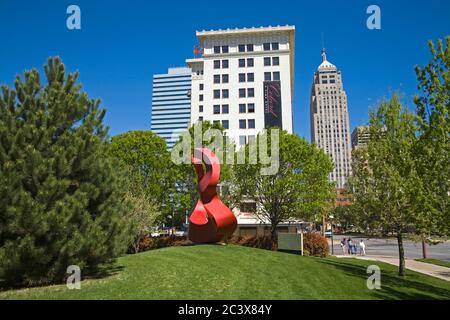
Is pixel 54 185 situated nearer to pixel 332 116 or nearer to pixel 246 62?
pixel 246 62

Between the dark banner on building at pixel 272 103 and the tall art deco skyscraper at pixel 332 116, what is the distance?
120673mm

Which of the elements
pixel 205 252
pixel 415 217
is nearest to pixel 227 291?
pixel 205 252

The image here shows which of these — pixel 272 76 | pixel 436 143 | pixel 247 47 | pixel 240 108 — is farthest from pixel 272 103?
pixel 436 143

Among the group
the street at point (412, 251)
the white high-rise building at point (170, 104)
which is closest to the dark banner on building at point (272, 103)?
the street at point (412, 251)

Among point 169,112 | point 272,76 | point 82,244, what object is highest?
point 169,112

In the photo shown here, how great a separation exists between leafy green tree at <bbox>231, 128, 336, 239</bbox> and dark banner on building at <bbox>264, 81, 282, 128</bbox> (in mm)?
22466

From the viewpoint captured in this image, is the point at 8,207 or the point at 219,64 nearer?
the point at 8,207

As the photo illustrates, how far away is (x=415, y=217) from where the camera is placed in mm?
15352

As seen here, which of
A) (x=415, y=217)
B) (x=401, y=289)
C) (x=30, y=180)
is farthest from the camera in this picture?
(x=415, y=217)

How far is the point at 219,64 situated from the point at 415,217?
4653 cm

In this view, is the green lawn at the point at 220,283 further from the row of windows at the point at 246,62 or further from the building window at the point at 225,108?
the row of windows at the point at 246,62

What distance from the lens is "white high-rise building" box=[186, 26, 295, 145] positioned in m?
53.4

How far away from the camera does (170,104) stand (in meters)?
177

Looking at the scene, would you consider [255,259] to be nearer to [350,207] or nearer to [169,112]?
[350,207]
